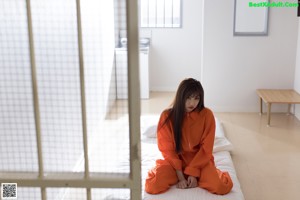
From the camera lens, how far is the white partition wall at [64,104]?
1.42 m

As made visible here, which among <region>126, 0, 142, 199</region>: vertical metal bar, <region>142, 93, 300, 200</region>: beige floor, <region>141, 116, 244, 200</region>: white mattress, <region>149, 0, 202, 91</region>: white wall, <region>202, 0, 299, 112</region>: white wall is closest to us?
<region>126, 0, 142, 199</region>: vertical metal bar

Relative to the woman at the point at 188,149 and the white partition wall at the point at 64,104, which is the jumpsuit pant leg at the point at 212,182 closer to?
the woman at the point at 188,149

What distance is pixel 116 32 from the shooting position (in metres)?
1.41

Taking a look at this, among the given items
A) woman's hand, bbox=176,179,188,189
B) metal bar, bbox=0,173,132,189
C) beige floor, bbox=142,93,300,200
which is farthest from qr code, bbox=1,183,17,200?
beige floor, bbox=142,93,300,200

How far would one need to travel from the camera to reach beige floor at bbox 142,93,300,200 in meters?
3.19

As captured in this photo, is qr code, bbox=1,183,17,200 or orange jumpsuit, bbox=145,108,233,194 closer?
qr code, bbox=1,183,17,200

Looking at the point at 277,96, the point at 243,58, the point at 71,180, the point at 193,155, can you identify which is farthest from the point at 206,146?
the point at 243,58

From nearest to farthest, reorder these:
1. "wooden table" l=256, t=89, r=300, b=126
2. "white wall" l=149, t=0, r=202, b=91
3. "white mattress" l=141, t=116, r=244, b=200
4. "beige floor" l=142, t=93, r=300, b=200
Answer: "white mattress" l=141, t=116, r=244, b=200
"beige floor" l=142, t=93, r=300, b=200
"wooden table" l=256, t=89, r=300, b=126
"white wall" l=149, t=0, r=202, b=91

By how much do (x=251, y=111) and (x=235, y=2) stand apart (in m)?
1.33

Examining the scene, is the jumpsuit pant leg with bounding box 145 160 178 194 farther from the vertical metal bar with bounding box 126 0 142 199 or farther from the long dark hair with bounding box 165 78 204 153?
the vertical metal bar with bounding box 126 0 142 199

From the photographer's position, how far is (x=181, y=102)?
2.59 metres

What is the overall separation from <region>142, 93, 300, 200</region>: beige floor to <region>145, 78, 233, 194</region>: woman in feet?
1.73

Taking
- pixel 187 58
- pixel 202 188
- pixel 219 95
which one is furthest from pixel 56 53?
pixel 187 58

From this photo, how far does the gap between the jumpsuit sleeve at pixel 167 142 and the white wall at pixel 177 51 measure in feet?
12.2
